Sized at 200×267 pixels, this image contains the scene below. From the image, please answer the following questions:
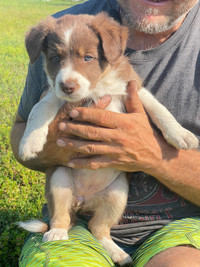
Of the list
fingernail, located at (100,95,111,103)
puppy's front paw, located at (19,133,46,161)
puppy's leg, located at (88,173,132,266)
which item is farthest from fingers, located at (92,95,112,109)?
puppy's leg, located at (88,173,132,266)

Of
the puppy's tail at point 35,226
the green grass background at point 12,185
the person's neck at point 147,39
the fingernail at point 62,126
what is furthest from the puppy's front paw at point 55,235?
the person's neck at point 147,39

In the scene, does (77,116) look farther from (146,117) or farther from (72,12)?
(72,12)

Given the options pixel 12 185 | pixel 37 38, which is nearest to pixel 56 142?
pixel 37 38

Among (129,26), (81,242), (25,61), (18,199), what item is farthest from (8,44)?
(81,242)

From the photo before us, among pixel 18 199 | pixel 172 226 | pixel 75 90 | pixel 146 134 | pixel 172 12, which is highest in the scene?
pixel 172 12

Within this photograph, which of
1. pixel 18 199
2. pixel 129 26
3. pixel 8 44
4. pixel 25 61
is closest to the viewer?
pixel 129 26

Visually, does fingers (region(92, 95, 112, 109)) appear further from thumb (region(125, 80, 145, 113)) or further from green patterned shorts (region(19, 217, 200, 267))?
green patterned shorts (region(19, 217, 200, 267))

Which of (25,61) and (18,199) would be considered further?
(25,61)

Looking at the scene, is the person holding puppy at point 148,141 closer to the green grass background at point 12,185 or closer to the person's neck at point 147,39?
the person's neck at point 147,39
